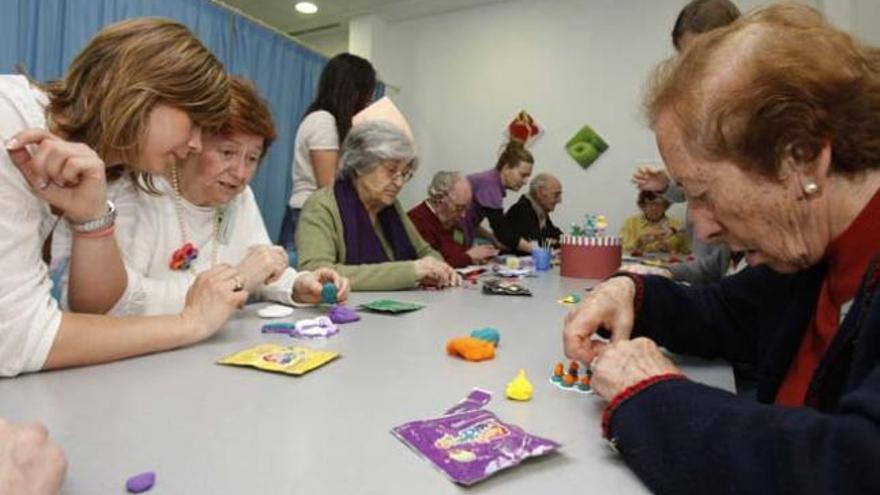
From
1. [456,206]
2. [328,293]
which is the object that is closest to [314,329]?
[328,293]

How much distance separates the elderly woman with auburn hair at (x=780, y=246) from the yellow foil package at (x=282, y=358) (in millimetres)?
394

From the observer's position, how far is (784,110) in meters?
0.59

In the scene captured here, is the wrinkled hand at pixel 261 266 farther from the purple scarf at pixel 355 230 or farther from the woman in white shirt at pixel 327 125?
the woman in white shirt at pixel 327 125

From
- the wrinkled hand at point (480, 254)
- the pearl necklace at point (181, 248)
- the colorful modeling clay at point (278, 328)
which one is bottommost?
the wrinkled hand at point (480, 254)

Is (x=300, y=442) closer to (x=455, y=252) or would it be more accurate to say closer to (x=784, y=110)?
(x=784, y=110)

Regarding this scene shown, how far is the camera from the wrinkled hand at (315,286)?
1322 mm

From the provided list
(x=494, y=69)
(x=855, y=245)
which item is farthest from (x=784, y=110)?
(x=494, y=69)

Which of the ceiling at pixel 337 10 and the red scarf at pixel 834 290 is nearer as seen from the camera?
the red scarf at pixel 834 290

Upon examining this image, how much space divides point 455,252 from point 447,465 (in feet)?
7.10

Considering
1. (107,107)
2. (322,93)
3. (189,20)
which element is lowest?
(107,107)

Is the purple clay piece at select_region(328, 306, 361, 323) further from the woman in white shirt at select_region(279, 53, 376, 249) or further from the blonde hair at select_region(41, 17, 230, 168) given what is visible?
the woman in white shirt at select_region(279, 53, 376, 249)

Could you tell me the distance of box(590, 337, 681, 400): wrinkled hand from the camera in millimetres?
618

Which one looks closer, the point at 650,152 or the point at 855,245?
the point at 855,245

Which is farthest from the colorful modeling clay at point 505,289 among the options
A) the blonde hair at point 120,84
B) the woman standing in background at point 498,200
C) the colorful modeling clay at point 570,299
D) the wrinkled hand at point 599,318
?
the woman standing in background at point 498,200
